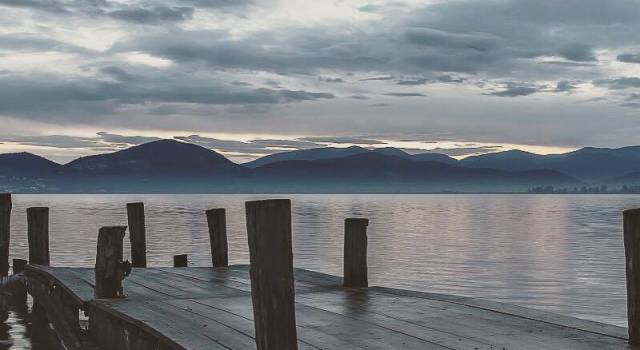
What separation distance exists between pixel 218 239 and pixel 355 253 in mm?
6328

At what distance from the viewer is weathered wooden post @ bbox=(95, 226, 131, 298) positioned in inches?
467

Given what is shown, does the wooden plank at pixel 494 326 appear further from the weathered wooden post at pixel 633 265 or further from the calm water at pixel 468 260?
the calm water at pixel 468 260

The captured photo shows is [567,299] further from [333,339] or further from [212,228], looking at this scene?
[333,339]

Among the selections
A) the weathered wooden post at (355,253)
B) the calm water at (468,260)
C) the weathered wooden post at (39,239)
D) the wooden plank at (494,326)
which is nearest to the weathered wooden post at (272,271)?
the wooden plank at (494,326)

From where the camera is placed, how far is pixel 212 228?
19125mm

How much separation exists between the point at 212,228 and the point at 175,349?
35.7 ft

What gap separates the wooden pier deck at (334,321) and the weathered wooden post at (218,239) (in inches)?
167

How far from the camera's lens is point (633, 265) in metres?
8.22

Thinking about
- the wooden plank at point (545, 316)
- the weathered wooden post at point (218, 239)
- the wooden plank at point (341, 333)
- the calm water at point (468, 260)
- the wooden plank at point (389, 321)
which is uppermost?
the weathered wooden post at point (218, 239)

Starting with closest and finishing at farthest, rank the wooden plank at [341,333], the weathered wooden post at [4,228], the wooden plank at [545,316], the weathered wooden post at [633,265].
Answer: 1. the weathered wooden post at [633,265]
2. the wooden plank at [341,333]
3. the wooden plank at [545,316]
4. the weathered wooden post at [4,228]

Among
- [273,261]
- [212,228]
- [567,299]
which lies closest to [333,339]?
[273,261]

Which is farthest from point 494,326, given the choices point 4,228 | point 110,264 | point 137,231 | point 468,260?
point 468,260

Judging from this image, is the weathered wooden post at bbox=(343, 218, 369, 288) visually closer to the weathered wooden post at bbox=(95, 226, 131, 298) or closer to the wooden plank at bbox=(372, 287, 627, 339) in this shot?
the wooden plank at bbox=(372, 287, 627, 339)

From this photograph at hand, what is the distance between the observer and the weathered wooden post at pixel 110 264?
11.9 metres
